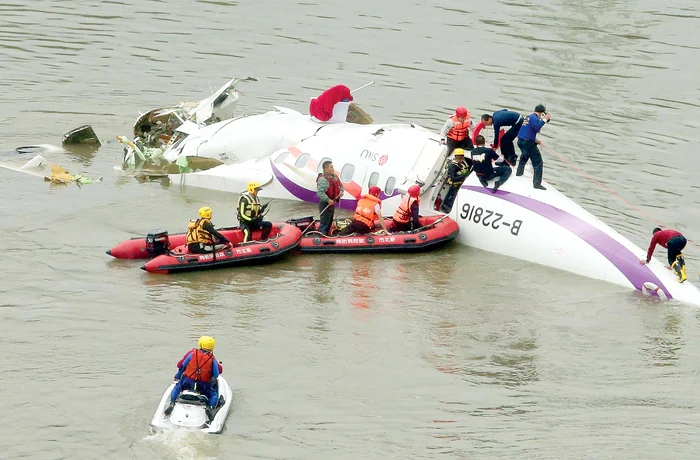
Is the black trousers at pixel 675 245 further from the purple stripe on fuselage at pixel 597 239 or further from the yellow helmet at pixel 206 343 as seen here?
the yellow helmet at pixel 206 343

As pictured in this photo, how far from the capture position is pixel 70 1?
43.0m

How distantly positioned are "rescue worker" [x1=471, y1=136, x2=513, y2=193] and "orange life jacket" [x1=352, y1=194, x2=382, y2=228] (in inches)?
90.6

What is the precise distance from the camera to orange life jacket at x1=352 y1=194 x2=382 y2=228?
22.8 metres

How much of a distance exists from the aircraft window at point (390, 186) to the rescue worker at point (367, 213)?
1189 millimetres

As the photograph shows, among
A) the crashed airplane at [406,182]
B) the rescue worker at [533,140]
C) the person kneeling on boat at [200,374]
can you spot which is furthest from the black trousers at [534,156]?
the person kneeling on boat at [200,374]

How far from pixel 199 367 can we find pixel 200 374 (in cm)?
11

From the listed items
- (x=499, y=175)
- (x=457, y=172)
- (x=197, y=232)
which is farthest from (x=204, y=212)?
(x=499, y=175)

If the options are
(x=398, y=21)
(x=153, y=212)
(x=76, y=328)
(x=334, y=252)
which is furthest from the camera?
(x=398, y=21)

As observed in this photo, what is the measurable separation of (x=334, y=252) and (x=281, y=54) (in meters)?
17.3

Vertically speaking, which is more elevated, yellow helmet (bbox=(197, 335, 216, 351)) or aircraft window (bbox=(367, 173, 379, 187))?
aircraft window (bbox=(367, 173, 379, 187))

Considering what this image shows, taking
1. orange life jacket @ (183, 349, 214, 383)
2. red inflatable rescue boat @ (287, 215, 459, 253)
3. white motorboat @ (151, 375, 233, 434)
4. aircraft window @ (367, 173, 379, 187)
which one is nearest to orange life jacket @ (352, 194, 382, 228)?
red inflatable rescue boat @ (287, 215, 459, 253)

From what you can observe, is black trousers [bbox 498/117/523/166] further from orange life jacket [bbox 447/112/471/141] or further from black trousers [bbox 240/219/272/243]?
black trousers [bbox 240/219/272/243]

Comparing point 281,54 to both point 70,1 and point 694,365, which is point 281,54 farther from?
point 694,365

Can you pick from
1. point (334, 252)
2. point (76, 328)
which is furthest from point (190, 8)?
point (76, 328)
